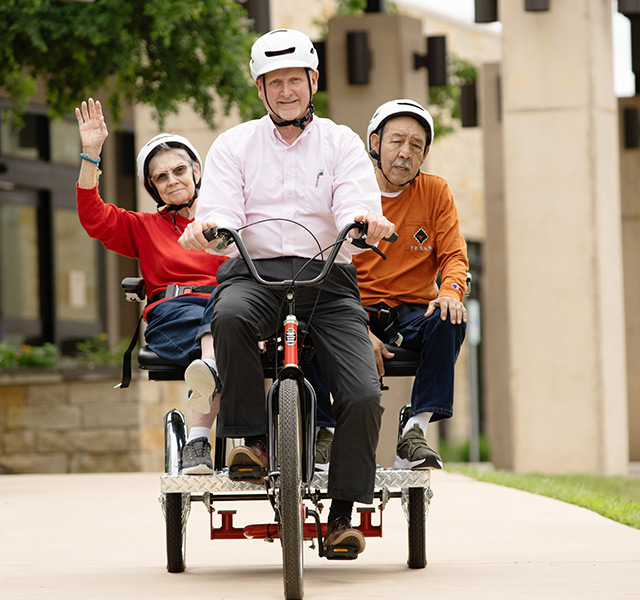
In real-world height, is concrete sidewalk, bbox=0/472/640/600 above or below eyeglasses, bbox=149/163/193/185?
below

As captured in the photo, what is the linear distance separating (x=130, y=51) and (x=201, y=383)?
7277 millimetres

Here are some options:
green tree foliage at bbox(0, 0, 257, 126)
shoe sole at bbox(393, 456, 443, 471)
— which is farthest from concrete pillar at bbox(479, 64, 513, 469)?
shoe sole at bbox(393, 456, 443, 471)

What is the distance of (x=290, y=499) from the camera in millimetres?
4848

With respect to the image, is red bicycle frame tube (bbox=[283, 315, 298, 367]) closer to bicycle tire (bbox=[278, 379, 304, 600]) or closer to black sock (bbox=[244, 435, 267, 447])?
bicycle tire (bbox=[278, 379, 304, 600])

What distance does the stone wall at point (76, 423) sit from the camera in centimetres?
1476

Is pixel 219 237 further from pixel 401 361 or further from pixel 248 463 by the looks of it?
pixel 401 361

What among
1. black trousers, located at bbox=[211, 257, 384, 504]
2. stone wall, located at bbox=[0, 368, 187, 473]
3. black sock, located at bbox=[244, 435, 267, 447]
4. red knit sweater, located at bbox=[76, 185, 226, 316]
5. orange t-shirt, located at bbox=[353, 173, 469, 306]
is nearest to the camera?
black trousers, located at bbox=[211, 257, 384, 504]

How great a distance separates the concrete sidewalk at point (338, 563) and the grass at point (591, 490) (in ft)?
0.52

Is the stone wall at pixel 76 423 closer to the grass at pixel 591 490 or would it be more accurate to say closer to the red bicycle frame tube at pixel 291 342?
the grass at pixel 591 490

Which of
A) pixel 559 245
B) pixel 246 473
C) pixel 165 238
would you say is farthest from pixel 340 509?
pixel 559 245

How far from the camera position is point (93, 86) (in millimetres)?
12750

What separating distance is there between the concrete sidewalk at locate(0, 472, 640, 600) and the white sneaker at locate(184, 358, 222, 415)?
701 mm

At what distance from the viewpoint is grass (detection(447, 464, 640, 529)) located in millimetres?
8523

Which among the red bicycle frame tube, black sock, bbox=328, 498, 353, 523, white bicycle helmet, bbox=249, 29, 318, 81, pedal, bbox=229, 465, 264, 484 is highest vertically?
white bicycle helmet, bbox=249, 29, 318, 81
